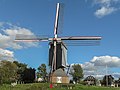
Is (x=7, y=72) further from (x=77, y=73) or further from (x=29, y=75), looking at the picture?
(x=77, y=73)

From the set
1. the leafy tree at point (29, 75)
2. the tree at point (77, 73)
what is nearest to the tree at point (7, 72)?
the leafy tree at point (29, 75)

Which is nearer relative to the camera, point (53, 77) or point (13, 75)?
point (53, 77)

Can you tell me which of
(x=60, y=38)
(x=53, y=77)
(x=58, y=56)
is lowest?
(x=53, y=77)

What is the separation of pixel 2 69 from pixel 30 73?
2078 cm

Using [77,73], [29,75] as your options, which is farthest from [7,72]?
[77,73]

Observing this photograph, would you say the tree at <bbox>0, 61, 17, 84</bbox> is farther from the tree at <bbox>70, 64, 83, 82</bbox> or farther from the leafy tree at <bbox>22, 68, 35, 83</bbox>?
the tree at <bbox>70, 64, 83, 82</bbox>

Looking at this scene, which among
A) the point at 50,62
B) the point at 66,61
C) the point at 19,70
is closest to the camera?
the point at 50,62

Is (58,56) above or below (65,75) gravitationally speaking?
above

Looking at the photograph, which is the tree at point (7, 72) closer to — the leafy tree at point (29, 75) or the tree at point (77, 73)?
the leafy tree at point (29, 75)

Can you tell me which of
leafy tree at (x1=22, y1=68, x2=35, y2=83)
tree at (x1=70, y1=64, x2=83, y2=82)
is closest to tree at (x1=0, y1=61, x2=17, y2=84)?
leafy tree at (x1=22, y1=68, x2=35, y2=83)

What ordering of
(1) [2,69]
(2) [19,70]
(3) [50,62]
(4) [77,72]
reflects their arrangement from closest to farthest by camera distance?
(3) [50,62]
(1) [2,69]
(2) [19,70]
(4) [77,72]

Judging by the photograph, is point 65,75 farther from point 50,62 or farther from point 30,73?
point 30,73

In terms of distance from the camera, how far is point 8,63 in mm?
110938

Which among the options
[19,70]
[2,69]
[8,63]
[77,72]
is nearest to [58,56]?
[2,69]
